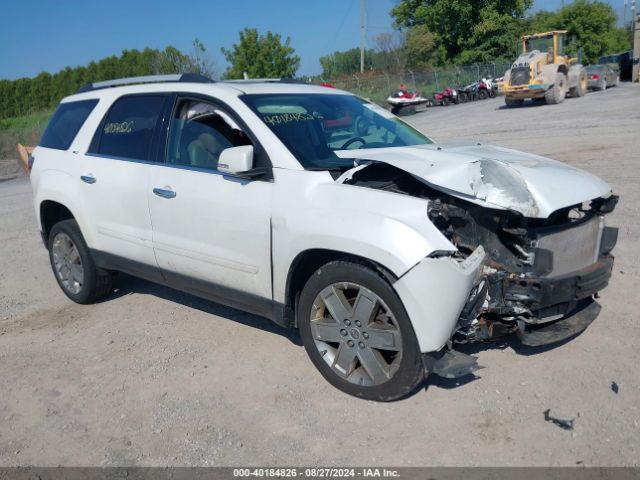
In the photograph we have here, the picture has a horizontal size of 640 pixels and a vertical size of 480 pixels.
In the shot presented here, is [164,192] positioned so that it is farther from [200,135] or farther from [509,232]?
[509,232]

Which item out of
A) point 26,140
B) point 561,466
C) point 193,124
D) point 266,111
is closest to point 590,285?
point 561,466

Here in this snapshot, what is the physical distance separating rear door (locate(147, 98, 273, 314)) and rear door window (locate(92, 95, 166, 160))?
0.23 m

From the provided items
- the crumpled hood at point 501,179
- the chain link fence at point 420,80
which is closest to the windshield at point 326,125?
the crumpled hood at point 501,179

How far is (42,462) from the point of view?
3.26 metres

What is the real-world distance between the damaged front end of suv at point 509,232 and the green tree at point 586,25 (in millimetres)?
60643

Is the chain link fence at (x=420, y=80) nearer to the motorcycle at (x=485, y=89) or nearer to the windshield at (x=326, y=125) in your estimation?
the motorcycle at (x=485, y=89)

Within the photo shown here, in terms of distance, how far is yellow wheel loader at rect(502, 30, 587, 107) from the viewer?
25.6 meters

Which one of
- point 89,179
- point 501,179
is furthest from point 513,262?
point 89,179

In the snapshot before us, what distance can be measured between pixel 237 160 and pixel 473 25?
48458 millimetres

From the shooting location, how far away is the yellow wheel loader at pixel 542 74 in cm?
2559

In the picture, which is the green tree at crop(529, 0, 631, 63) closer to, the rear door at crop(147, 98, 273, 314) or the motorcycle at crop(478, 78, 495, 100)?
the motorcycle at crop(478, 78, 495, 100)

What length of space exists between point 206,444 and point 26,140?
24.6 m

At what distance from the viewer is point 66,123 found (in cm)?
554

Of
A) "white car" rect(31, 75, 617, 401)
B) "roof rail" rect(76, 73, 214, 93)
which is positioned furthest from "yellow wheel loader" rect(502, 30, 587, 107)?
"roof rail" rect(76, 73, 214, 93)
